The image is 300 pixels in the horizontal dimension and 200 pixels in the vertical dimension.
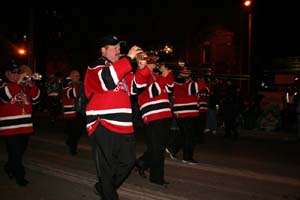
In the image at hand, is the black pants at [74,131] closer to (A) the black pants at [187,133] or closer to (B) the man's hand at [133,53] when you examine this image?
(A) the black pants at [187,133]

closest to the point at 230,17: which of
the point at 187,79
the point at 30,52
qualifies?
the point at 30,52

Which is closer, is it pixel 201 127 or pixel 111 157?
pixel 111 157

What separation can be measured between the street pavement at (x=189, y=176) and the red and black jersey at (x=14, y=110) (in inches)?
35.9

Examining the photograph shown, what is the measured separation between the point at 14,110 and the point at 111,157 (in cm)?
271

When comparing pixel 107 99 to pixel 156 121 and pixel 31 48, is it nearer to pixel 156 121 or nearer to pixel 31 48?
pixel 156 121

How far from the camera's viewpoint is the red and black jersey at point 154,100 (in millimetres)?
6887

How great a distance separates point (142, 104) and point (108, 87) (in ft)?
7.06

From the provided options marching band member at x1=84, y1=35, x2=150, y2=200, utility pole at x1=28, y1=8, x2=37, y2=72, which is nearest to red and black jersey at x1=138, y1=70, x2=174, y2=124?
marching band member at x1=84, y1=35, x2=150, y2=200

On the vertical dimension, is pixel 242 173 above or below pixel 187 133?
below

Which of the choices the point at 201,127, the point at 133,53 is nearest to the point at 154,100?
the point at 133,53

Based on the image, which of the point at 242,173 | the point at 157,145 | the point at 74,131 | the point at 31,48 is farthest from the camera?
the point at 31,48

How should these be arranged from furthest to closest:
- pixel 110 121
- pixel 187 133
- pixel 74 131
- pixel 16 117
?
pixel 74 131, pixel 187 133, pixel 16 117, pixel 110 121

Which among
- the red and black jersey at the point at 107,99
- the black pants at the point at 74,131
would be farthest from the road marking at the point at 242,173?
the red and black jersey at the point at 107,99

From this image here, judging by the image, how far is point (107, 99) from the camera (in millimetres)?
5062
